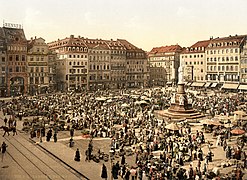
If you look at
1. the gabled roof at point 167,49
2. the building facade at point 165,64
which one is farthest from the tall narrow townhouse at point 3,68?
the gabled roof at point 167,49

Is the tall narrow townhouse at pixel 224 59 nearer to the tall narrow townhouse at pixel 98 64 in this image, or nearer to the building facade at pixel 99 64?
the building facade at pixel 99 64

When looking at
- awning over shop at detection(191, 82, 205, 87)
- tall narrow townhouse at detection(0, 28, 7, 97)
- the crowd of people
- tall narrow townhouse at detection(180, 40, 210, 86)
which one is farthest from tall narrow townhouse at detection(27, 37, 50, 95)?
tall narrow townhouse at detection(180, 40, 210, 86)

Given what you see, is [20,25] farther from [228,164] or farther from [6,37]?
[228,164]

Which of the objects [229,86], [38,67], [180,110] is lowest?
[180,110]

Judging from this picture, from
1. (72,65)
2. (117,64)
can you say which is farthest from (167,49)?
(72,65)

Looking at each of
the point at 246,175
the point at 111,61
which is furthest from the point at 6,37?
the point at 246,175

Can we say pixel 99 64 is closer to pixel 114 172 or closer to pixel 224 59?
pixel 224 59

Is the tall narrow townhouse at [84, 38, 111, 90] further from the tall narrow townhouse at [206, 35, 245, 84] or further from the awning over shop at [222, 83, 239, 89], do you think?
the awning over shop at [222, 83, 239, 89]

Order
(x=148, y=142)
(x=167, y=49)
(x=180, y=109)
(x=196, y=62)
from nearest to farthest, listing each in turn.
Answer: (x=148, y=142) → (x=180, y=109) → (x=196, y=62) → (x=167, y=49)
